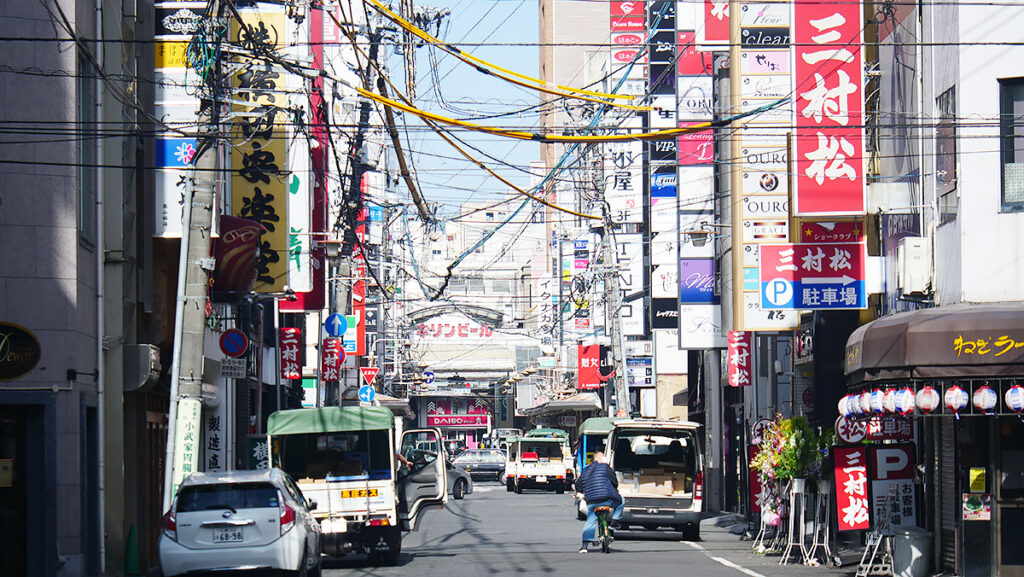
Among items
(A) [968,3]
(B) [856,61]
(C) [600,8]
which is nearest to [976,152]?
(A) [968,3]

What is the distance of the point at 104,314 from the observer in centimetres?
2166

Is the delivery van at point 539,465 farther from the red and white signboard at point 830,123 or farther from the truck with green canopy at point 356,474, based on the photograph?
the red and white signboard at point 830,123

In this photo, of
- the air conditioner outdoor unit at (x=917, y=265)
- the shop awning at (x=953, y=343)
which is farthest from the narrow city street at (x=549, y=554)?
the air conditioner outdoor unit at (x=917, y=265)

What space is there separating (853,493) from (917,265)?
3.57m

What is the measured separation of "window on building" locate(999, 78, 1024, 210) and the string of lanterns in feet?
9.78

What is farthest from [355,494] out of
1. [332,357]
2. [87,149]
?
[332,357]

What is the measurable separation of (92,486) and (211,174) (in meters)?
5.92

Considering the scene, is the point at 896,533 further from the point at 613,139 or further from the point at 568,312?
the point at 568,312

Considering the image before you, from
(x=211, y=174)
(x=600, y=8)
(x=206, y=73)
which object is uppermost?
(x=600, y=8)

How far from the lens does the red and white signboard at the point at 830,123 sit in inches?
870

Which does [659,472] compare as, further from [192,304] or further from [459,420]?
[459,420]

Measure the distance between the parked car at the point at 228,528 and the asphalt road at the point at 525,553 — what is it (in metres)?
3.53

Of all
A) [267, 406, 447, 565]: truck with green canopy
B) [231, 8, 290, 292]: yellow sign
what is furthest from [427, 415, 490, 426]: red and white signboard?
[267, 406, 447, 565]: truck with green canopy

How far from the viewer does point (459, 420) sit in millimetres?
127000
